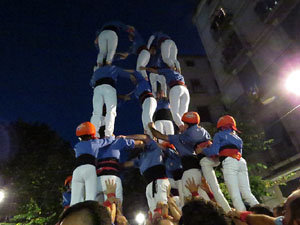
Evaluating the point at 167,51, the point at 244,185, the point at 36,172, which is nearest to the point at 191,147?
the point at 244,185

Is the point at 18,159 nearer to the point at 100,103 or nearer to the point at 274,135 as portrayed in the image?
the point at 100,103

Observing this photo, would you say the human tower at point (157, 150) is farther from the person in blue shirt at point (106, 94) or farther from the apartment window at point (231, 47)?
the apartment window at point (231, 47)

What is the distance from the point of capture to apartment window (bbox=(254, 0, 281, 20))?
1557 centimetres

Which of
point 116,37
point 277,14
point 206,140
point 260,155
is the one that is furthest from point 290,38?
point 206,140

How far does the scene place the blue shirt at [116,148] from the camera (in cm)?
479

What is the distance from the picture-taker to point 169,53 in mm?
7363

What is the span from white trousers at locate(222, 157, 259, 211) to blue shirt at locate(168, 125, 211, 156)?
804 millimetres

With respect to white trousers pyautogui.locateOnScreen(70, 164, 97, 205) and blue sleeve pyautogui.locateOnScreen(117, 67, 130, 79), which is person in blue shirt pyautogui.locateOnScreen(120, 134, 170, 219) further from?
blue sleeve pyautogui.locateOnScreen(117, 67, 130, 79)

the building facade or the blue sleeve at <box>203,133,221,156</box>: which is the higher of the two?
the building facade

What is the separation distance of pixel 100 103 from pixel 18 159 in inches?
429

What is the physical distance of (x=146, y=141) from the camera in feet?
17.4

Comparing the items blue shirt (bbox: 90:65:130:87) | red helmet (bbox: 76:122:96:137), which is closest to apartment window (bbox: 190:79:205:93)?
blue shirt (bbox: 90:65:130:87)

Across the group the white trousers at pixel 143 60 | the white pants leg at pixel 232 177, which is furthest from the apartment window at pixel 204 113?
the white pants leg at pixel 232 177

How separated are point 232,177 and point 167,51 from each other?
472 centimetres
